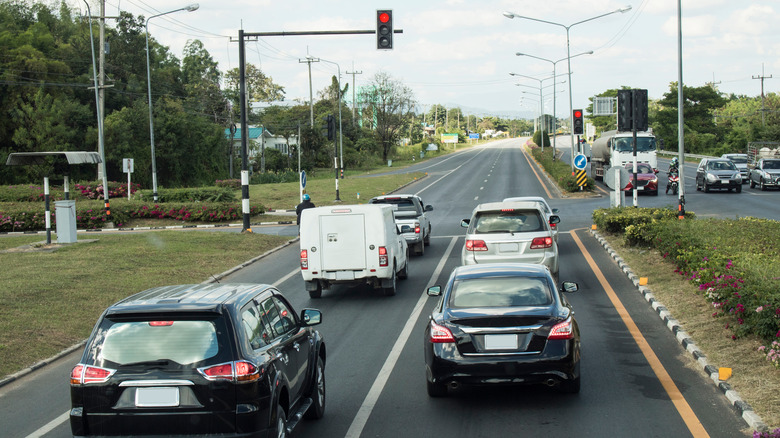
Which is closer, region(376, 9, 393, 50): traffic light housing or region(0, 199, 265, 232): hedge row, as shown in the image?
region(376, 9, 393, 50): traffic light housing

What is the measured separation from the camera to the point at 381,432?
725 cm

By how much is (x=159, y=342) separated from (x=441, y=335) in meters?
3.26

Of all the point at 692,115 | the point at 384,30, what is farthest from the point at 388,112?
the point at 384,30

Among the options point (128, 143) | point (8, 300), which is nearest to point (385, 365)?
point (8, 300)

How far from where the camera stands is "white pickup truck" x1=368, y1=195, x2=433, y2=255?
21102mm

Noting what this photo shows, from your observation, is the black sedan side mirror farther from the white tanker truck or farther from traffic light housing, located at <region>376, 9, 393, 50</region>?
the white tanker truck

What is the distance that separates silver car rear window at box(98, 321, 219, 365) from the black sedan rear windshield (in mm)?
3496

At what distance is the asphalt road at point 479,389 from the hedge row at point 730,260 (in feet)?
3.04

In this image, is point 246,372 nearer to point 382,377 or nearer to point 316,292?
point 382,377

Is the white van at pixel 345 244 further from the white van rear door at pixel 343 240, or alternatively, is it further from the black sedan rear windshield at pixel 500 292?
the black sedan rear windshield at pixel 500 292

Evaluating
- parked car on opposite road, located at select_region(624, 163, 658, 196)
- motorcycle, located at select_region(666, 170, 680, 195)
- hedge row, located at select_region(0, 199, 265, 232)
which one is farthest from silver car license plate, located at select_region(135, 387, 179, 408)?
parked car on opposite road, located at select_region(624, 163, 658, 196)

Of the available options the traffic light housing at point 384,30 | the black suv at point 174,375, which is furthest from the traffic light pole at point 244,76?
the black suv at point 174,375

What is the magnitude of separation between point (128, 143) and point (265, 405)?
206ft

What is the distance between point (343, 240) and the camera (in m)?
15.0
